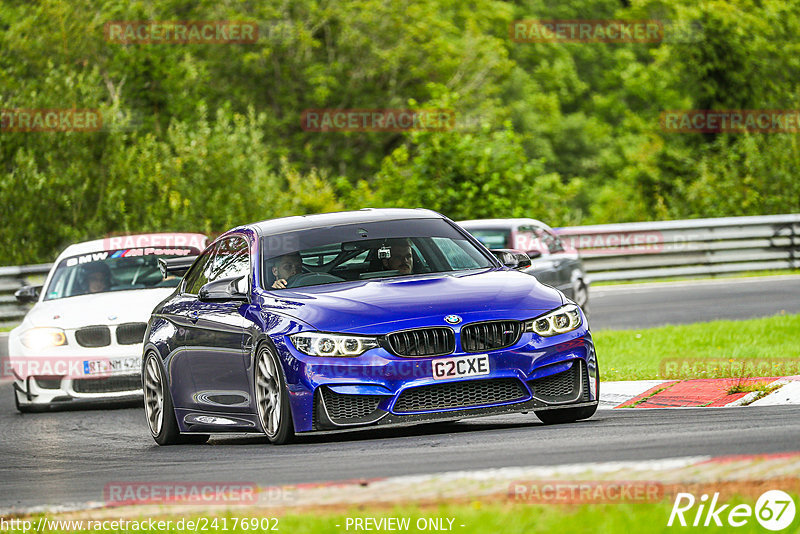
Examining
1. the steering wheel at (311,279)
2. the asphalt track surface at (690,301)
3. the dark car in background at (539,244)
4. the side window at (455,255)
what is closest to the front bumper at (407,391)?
the steering wheel at (311,279)

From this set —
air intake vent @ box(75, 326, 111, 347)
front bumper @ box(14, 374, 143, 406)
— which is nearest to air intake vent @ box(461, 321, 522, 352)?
front bumper @ box(14, 374, 143, 406)

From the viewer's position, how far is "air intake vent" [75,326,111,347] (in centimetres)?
1445

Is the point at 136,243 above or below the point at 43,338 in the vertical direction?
above

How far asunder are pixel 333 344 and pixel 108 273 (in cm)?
709

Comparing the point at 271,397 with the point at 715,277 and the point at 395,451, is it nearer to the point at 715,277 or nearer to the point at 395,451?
the point at 395,451

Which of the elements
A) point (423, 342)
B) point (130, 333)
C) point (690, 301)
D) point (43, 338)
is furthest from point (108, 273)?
point (690, 301)

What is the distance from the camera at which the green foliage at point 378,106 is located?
2866 cm

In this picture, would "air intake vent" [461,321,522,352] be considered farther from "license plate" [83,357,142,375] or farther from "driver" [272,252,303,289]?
"license plate" [83,357,142,375]

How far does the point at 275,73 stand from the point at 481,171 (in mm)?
28121

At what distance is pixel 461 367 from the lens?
900 centimetres

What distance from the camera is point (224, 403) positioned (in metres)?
10.3

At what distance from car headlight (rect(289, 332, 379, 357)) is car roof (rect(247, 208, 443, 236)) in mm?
1650

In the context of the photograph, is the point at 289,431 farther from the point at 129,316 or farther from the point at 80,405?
the point at 80,405

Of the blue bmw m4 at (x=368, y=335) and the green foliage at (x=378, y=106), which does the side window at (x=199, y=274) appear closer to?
the blue bmw m4 at (x=368, y=335)
